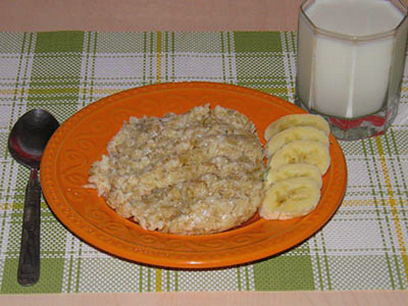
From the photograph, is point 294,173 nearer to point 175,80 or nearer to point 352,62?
point 352,62

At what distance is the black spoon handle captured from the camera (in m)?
1.41

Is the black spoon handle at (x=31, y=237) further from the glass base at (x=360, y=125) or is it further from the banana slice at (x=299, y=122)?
the glass base at (x=360, y=125)

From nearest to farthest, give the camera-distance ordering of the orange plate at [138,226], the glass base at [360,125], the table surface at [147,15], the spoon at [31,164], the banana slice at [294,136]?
the orange plate at [138,226] → the spoon at [31,164] → the banana slice at [294,136] → the glass base at [360,125] → the table surface at [147,15]

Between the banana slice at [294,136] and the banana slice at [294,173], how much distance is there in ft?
0.29

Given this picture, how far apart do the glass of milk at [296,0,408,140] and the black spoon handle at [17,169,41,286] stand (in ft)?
2.07

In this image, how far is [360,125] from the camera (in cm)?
174

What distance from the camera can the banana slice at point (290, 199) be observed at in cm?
140

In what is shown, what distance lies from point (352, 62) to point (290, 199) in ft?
1.24

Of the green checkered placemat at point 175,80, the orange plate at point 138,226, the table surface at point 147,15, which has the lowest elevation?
the green checkered placemat at point 175,80

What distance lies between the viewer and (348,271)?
57.2 inches

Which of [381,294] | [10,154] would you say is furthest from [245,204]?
[10,154]

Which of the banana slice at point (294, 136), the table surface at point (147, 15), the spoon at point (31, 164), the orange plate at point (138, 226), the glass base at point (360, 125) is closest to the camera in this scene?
the orange plate at point (138, 226)

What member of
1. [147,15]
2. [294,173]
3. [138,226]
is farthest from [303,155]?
[147,15]

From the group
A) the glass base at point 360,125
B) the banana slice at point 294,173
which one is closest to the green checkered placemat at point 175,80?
the glass base at point 360,125
